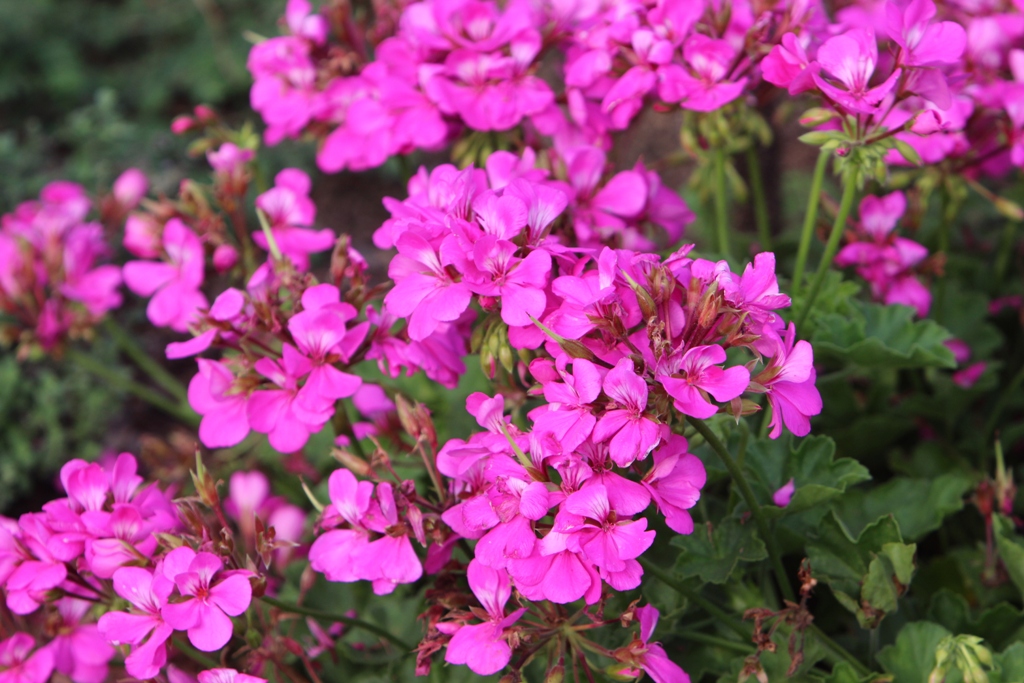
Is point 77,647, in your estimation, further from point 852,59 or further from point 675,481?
point 852,59

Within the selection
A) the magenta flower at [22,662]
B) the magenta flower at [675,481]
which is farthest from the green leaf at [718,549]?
the magenta flower at [22,662]

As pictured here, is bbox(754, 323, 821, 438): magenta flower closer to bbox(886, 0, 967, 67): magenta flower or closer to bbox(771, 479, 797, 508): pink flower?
bbox(771, 479, 797, 508): pink flower

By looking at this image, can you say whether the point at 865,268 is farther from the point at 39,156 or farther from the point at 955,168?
the point at 39,156

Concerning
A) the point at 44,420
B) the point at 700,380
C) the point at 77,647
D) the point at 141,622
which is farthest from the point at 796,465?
the point at 44,420

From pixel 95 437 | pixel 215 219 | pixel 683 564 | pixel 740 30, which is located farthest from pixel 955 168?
pixel 95 437

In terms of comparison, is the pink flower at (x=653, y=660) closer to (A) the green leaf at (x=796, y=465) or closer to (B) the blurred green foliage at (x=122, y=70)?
(A) the green leaf at (x=796, y=465)

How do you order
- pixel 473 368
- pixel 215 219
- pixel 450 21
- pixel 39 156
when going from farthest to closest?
1. pixel 39 156
2. pixel 473 368
3. pixel 215 219
4. pixel 450 21
